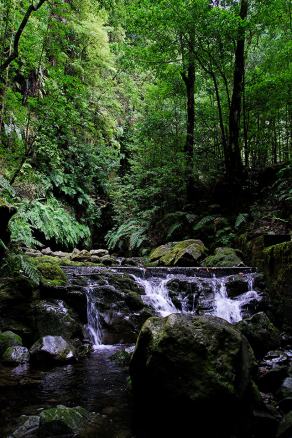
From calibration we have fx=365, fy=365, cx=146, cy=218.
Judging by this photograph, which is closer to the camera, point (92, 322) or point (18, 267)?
point (18, 267)

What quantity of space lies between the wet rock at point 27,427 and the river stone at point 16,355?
1.79m

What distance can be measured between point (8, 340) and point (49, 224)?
954 cm

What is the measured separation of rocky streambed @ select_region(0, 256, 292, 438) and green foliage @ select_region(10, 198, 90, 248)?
584 cm

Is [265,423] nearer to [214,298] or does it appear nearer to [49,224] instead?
[214,298]

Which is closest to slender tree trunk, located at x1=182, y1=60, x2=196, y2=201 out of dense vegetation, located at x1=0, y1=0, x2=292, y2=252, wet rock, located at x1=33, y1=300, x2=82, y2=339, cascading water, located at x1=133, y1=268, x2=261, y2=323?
dense vegetation, located at x1=0, y1=0, x2=292, y2=252

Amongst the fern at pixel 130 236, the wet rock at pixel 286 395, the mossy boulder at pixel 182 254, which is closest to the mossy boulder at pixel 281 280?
the wet rock at pixel 286 395

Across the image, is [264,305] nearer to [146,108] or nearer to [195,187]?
[195,187]

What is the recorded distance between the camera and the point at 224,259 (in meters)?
10.2

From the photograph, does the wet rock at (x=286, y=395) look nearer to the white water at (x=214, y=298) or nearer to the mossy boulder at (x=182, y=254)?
the white water at (x=214, y=298)

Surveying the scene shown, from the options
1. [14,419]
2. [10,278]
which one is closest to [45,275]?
[10,278]

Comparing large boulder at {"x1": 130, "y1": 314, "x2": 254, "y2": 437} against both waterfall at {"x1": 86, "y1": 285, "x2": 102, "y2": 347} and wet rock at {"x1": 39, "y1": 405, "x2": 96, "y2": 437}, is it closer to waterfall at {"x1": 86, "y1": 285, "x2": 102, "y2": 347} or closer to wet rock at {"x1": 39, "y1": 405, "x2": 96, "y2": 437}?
wet rock at {"x1": 39, "y1": 405, "x2": 96, "y2": 437}

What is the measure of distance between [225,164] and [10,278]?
9.50 metres

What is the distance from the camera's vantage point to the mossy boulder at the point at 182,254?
35.7 ft

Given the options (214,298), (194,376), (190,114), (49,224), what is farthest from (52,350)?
(190,114)
